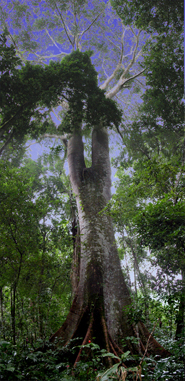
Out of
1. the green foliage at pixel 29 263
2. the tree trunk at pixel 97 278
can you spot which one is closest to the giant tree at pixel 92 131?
the tree trunk at pixel 97 278

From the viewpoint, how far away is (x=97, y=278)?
287cm

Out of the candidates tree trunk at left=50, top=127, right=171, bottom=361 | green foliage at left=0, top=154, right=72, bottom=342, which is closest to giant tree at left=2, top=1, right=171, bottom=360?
tree trunk at left=50, top=127, right=171, bottom=361

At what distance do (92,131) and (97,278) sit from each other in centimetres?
327

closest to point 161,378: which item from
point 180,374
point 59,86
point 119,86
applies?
point 180,374

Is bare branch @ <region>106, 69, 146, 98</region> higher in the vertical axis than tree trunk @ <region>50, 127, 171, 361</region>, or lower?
Result: higher

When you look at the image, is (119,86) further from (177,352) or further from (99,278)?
(177,352)

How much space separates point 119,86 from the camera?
19.8 feet

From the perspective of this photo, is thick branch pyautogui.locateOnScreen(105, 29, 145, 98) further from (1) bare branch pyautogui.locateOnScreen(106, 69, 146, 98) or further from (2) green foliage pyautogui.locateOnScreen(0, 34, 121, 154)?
(2) green foliage pyautogui.locateOnScreen(0, 34, 121, 154)

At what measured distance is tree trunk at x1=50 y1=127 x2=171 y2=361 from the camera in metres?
2.50

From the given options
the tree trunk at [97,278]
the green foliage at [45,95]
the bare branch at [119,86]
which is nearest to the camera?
the tree trunk at [97,278]

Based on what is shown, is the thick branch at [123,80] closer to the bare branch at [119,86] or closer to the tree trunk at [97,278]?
the bare branch at [119,86]

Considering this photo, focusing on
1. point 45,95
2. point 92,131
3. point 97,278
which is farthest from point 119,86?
point 97,278

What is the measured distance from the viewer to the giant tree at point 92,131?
8.62 ft

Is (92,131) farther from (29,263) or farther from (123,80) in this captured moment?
(29,263)
